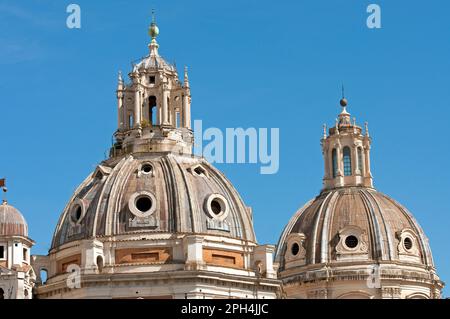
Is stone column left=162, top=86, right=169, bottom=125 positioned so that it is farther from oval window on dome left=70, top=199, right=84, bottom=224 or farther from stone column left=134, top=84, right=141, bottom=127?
oval window on dome left=70, top=199, right=84, bottom=224

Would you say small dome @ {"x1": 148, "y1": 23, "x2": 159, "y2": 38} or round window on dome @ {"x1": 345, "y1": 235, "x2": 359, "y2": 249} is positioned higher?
small dome @ {"x1": 148, "y1": 23, "x2": 159, "y2": 38}

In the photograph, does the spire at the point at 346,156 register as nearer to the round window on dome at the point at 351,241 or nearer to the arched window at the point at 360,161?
the arched window at the point at 360,161

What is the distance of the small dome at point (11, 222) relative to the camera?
315 feet

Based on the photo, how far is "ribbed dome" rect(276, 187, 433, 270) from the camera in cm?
11275

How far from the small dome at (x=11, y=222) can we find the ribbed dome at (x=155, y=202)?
2.55 m

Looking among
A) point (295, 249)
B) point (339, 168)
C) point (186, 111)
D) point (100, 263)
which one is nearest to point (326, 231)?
point (295, 249)

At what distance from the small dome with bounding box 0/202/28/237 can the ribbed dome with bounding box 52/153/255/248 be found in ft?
8.37

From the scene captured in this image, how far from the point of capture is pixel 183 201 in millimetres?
94000

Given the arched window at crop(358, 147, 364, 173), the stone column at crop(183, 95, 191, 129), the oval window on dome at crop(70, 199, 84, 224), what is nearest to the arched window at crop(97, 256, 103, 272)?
the oval window on dome at crop(70, 199, 84, 224)

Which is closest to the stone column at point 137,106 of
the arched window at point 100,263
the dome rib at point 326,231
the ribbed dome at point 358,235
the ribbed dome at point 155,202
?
the ribbed dome at point 155,202

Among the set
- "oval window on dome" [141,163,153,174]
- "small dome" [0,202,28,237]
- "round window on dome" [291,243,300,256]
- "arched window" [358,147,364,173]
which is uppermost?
"arched window" [358,147,364,173]

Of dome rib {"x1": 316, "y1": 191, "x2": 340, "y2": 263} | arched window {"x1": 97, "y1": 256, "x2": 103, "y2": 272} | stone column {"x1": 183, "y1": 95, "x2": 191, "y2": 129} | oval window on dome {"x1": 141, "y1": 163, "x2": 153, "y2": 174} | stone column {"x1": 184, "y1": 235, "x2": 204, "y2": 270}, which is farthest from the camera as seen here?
dome rib {"x1": 316, "y1": 191, "x2": 340, "y2": 263}

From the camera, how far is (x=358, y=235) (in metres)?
113

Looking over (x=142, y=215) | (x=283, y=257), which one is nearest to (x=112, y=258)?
(x=142, y=215)
